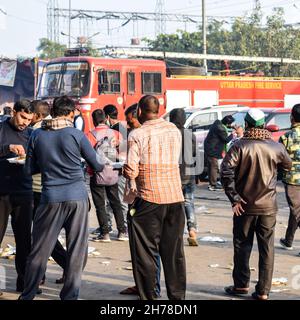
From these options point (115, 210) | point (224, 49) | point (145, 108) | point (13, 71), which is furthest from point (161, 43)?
point (145, 108)

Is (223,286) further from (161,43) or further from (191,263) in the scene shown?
(161,43)

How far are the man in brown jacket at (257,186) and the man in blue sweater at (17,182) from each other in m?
1.87

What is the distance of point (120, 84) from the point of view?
2541 centimetres

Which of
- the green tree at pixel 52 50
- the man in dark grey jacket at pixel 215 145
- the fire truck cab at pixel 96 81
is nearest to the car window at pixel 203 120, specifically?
the man in dark grey jacket at pixel 215 145

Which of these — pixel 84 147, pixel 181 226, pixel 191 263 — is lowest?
pixel 191 263

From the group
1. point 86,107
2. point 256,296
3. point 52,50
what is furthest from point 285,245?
point 52,50

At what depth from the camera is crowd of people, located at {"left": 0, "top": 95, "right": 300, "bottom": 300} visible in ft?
23.5

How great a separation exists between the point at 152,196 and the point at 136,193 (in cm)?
15

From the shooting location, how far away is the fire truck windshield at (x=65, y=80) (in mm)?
24672

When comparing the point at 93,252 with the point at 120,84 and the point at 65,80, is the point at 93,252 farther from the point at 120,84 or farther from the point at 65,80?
the point at 120,84

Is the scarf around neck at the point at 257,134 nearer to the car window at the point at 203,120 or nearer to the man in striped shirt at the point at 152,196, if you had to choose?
the man in striped shirt at the point at 152,196

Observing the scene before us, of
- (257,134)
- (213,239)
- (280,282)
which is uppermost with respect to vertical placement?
(257,134)

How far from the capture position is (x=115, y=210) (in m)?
11.5

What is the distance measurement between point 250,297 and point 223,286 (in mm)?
564
